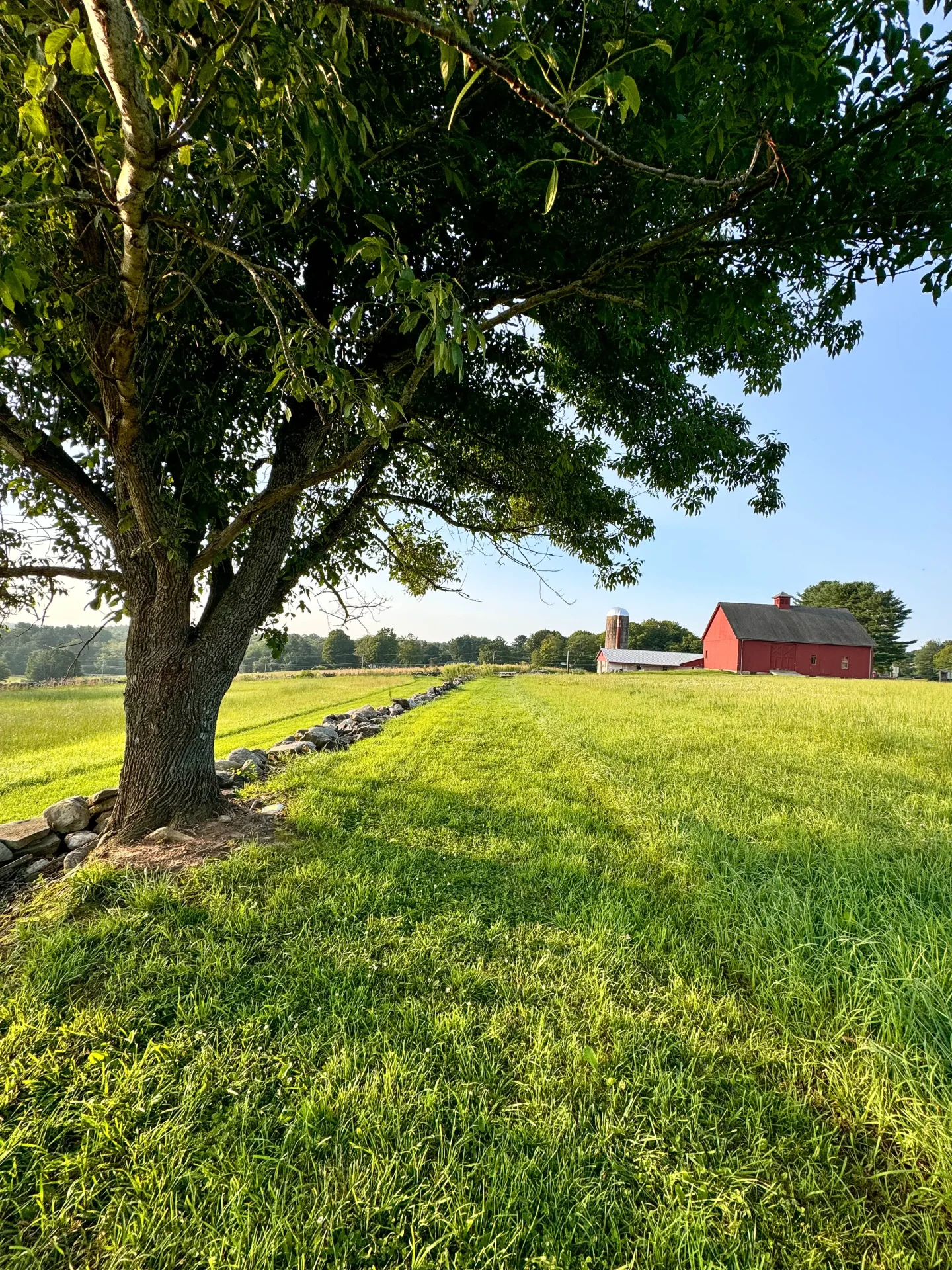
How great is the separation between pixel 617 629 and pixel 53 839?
224 ft

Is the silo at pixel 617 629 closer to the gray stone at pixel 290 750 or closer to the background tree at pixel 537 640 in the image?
the background tree at pixel 537 640

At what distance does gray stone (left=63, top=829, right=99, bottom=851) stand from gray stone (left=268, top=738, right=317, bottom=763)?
3171mm

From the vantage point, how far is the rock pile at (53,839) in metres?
3.86

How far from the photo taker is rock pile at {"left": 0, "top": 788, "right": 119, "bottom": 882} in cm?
386

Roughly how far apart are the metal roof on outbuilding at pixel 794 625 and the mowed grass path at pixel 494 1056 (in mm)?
48103

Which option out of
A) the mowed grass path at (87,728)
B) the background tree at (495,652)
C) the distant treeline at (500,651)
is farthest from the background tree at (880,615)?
the mowed grass path at (87,728)

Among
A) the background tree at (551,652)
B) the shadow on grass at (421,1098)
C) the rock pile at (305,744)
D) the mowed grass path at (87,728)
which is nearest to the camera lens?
the shadow on grass at (421,1098)

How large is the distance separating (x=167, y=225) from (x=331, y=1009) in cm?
393

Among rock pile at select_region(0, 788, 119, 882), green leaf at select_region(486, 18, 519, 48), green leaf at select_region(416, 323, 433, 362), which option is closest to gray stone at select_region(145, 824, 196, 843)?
rock pile at select_region(0, 788, 119, 882)

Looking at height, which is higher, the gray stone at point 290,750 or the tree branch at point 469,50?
the tree branch at point 469,50

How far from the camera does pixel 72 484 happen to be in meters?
4.10

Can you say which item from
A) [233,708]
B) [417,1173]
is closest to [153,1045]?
[417,1173]

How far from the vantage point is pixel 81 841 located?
4.20 meters

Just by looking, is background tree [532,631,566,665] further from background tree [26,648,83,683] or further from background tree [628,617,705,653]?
background tree [26,648,83,683]
